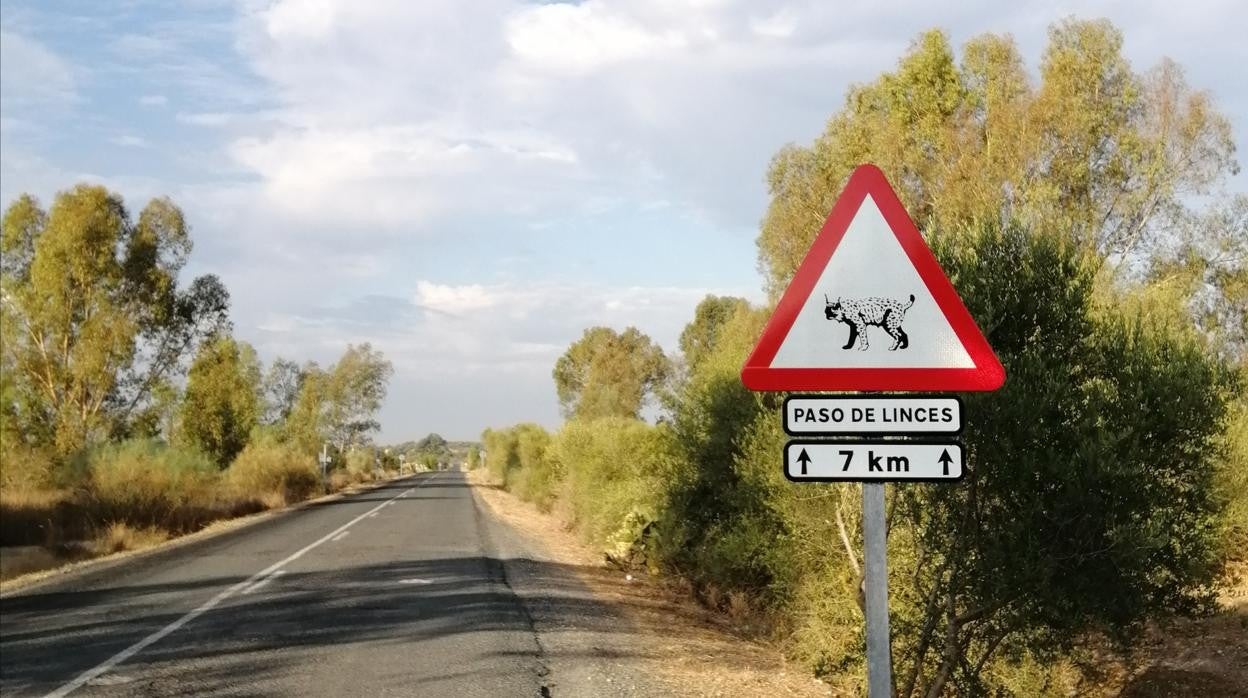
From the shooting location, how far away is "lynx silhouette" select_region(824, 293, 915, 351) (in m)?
3.30

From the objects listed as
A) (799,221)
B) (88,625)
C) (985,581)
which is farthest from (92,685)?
(799,221)

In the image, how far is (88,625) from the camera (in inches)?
422

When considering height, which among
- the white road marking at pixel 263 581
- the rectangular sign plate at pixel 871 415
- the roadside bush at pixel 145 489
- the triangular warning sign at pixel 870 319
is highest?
the triangular warning sign at pixel 870 319

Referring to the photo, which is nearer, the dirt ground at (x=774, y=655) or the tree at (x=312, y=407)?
the dirt ground at (x=774, y=655)

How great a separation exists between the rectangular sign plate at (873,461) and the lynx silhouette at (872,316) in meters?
0.32

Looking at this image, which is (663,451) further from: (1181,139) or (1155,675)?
(1181,139)

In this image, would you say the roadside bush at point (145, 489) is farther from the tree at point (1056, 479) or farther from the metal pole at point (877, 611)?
the metal pole at point (877, 611)

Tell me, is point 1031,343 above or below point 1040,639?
above

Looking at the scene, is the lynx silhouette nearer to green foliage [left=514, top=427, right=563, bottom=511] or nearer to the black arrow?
the black arrow

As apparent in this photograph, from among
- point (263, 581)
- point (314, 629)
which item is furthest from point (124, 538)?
point (314, 629)

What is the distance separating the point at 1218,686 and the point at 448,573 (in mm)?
10390

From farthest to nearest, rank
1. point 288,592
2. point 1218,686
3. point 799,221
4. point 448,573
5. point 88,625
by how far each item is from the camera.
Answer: point 799,221 → point 448,573 → point 288,592 → point 1218,686 → point 88,625

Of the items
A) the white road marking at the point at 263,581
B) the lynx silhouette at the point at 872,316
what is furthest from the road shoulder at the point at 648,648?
the lynx silhouette at the point at 872,316

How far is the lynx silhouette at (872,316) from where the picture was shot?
330 centimetres
